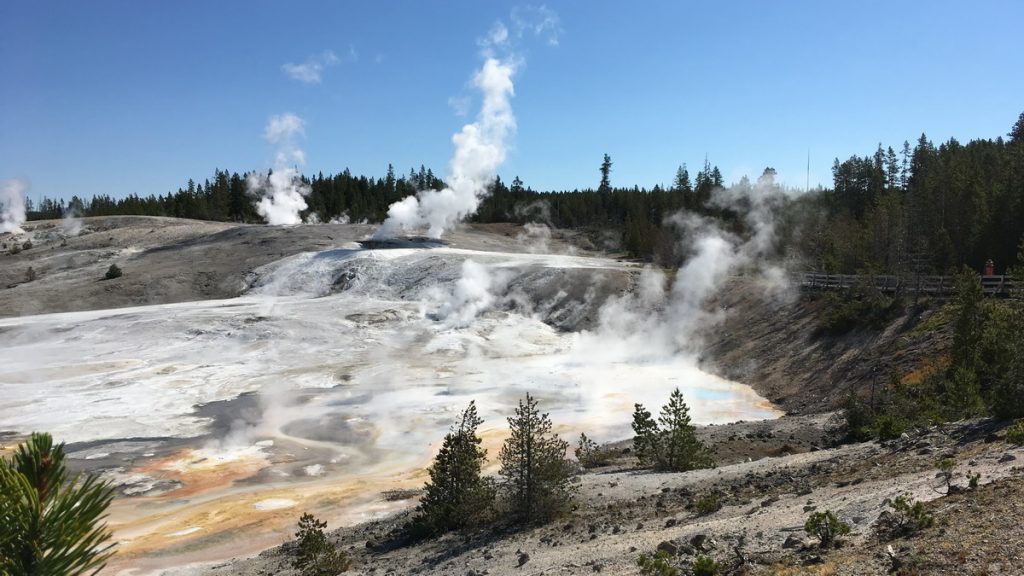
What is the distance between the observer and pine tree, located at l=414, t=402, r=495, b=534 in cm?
1334

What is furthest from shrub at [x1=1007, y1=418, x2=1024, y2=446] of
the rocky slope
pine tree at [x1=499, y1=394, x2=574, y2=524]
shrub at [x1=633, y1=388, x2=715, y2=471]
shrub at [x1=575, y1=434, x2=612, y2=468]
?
shrub at [x1=575, y1=434, x2=612, y2=468]

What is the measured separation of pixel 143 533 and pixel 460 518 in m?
8.31

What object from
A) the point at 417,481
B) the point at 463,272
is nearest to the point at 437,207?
the point at 463,272

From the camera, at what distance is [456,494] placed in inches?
534

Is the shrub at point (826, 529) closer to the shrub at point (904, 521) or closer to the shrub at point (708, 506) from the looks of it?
the shrub at point (904, 521)

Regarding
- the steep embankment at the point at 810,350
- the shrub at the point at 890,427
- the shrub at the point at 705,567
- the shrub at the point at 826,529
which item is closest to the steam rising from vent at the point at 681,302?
the steep embankment at the point at 810,350

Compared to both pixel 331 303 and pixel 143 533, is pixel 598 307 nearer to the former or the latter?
pixel 331 303

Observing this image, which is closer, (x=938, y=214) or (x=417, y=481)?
(x=417, y=481)

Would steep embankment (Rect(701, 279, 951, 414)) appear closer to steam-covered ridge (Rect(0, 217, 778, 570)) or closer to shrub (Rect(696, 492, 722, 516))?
steam-covered ridge (Rect(0, 217, 778, 570))

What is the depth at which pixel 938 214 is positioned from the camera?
170ft

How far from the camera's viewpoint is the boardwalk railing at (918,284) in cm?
2991

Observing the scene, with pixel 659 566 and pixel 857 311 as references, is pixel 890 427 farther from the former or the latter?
pixel 857 311

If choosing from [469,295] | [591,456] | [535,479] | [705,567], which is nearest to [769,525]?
[705,567]

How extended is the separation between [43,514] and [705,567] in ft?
22.7
